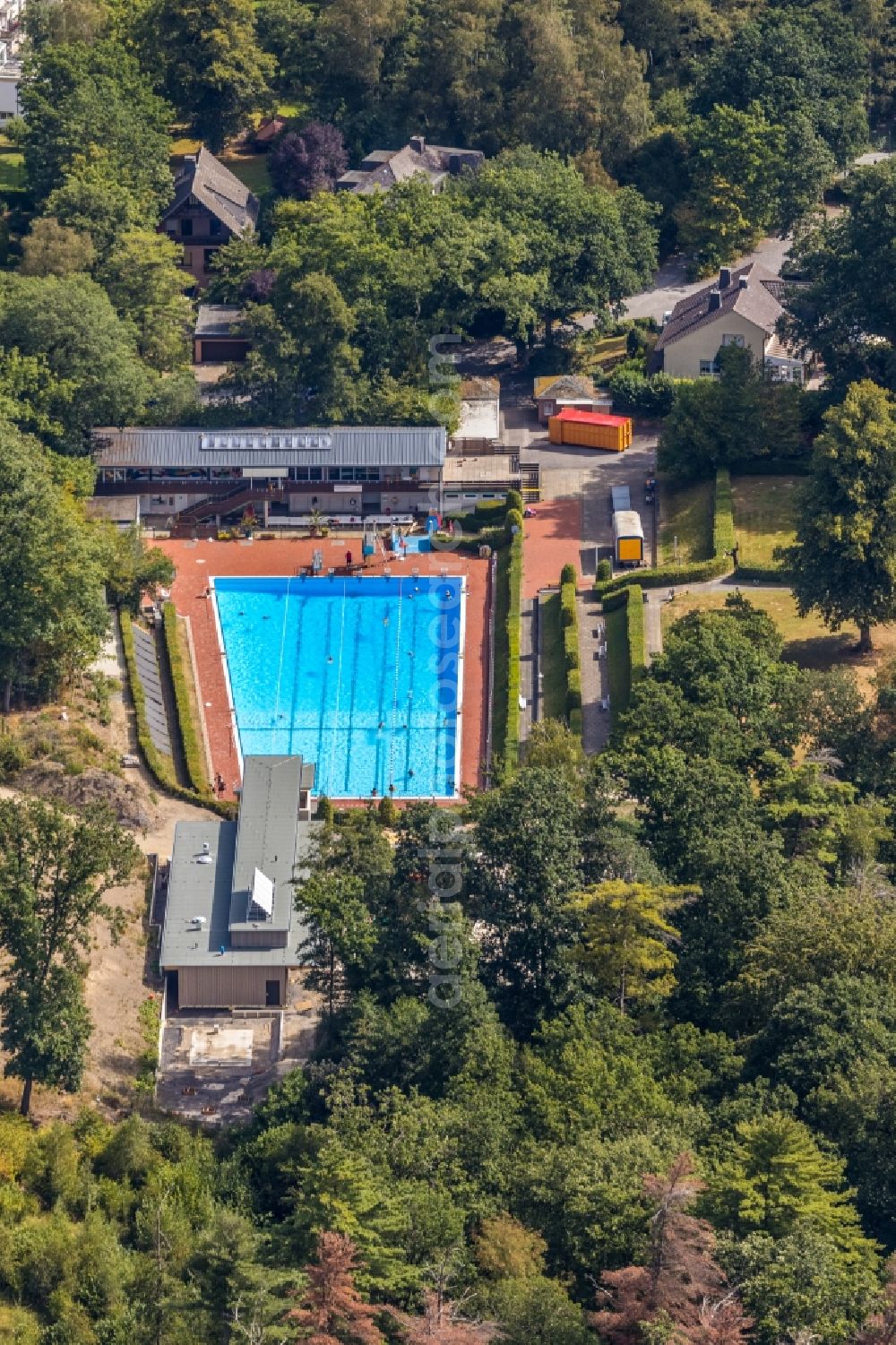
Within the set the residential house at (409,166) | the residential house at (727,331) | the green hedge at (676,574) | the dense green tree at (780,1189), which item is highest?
the residential house at (409,166)

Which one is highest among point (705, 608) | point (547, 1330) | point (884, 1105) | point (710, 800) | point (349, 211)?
point (349, 211)

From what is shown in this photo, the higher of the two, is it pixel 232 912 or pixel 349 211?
pixel 349 211

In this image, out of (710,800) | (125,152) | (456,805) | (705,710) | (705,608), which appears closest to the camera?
(710,800)

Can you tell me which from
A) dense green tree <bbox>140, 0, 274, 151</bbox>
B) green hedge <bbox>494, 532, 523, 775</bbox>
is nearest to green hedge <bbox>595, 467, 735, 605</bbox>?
green hedge <bbox>494, 532, 523, 775</bbox>

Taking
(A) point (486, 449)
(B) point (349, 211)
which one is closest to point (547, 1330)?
(A) point (486, 449)

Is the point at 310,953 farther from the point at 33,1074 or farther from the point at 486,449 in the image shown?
the point at 486,449

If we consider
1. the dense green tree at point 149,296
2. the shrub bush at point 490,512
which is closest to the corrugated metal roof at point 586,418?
the shrub bush at point 490,512

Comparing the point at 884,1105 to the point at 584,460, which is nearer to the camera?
the point at 884,1105

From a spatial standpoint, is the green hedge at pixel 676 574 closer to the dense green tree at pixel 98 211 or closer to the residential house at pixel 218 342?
the residential house at pixel 218 342
